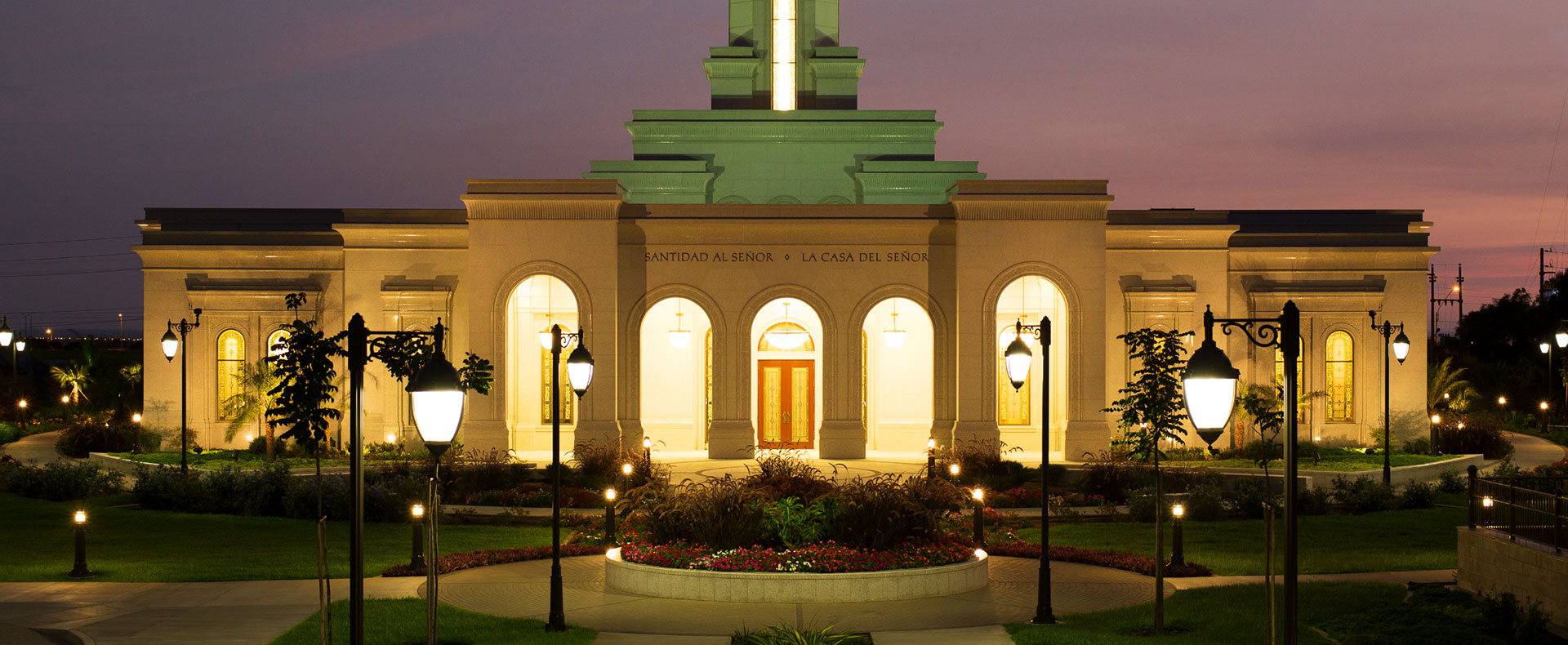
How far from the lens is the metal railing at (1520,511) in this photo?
13.2 meters

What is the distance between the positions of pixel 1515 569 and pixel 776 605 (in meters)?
8.11

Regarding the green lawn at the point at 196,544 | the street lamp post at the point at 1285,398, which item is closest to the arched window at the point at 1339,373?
the green lawn at the point at 196,544

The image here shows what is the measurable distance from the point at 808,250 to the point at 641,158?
7.03m

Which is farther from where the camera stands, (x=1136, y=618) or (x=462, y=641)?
(x=1136, y=618)

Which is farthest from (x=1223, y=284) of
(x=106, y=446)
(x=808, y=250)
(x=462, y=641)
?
(x=106, y=446)

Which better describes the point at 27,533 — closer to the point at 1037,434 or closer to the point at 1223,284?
the point at 1037,434

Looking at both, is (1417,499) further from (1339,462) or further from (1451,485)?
(1339,462)

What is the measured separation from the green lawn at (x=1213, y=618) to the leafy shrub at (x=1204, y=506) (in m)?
6.84

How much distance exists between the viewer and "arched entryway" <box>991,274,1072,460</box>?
32.7m

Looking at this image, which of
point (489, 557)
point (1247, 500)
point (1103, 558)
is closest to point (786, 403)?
point (1247, 500)

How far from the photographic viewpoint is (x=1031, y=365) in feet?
109

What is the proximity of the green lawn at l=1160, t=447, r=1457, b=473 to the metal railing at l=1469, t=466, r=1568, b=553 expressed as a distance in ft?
39.1

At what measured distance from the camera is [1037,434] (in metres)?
33.1

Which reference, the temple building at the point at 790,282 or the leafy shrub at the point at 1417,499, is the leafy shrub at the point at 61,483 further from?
the leafy shrub at the point at 1417,499
